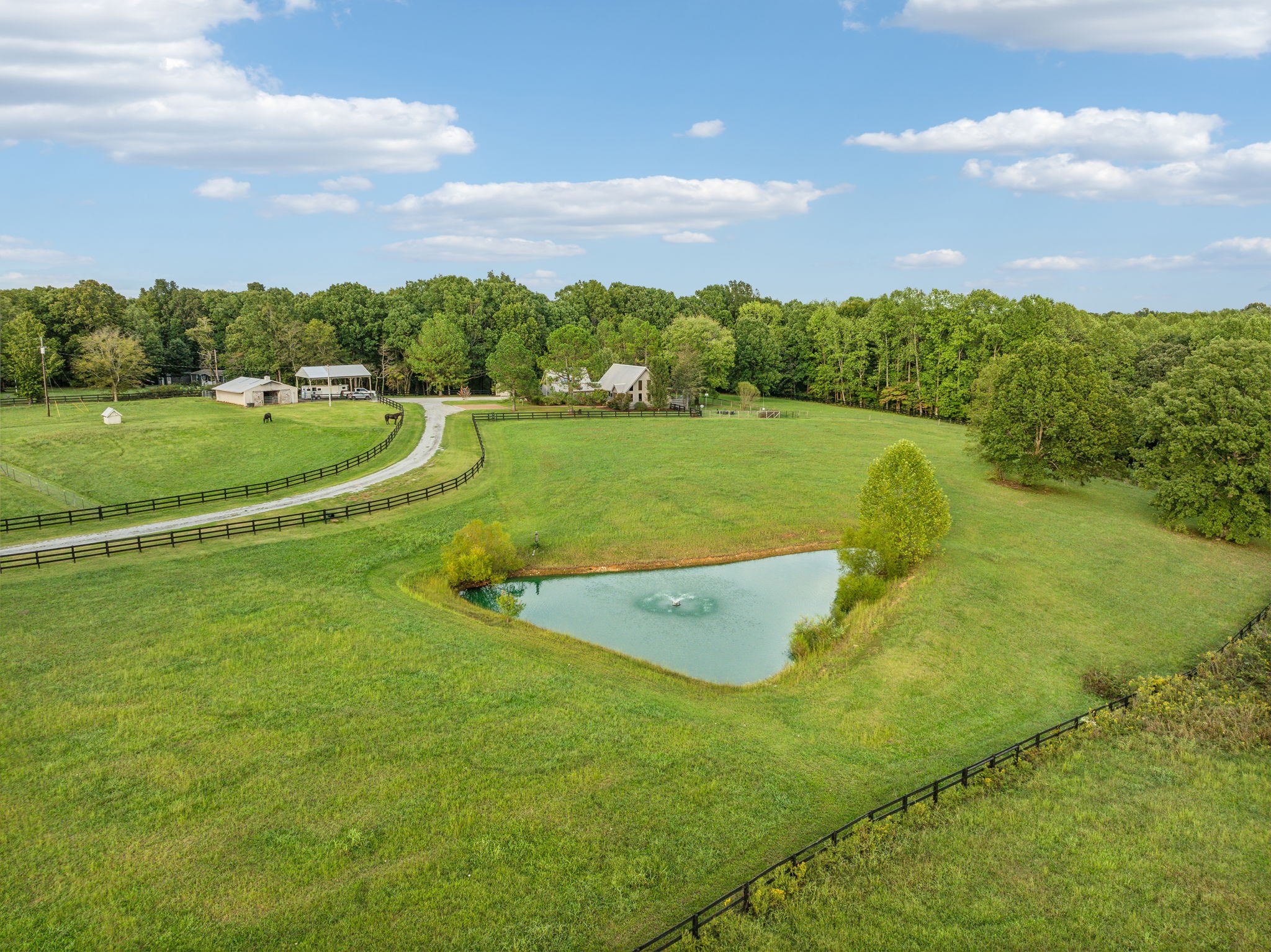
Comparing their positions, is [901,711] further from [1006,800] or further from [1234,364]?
[1234,364]

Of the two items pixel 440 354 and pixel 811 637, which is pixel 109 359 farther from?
pixel 811 637

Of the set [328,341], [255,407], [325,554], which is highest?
[328,341]

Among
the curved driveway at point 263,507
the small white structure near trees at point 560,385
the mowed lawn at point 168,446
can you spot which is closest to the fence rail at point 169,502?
the curved driveway at point 263,507

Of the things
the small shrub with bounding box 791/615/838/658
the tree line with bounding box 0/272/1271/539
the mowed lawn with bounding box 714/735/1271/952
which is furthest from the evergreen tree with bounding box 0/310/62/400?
the mowed lawn with bounding box 714/735/1271/952

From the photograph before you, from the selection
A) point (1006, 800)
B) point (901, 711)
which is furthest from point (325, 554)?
point (1006, 800)

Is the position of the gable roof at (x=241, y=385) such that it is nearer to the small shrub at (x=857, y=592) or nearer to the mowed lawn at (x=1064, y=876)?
the small shrub at (x=857, y=592)

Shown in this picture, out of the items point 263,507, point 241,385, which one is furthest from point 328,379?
point 263,507
